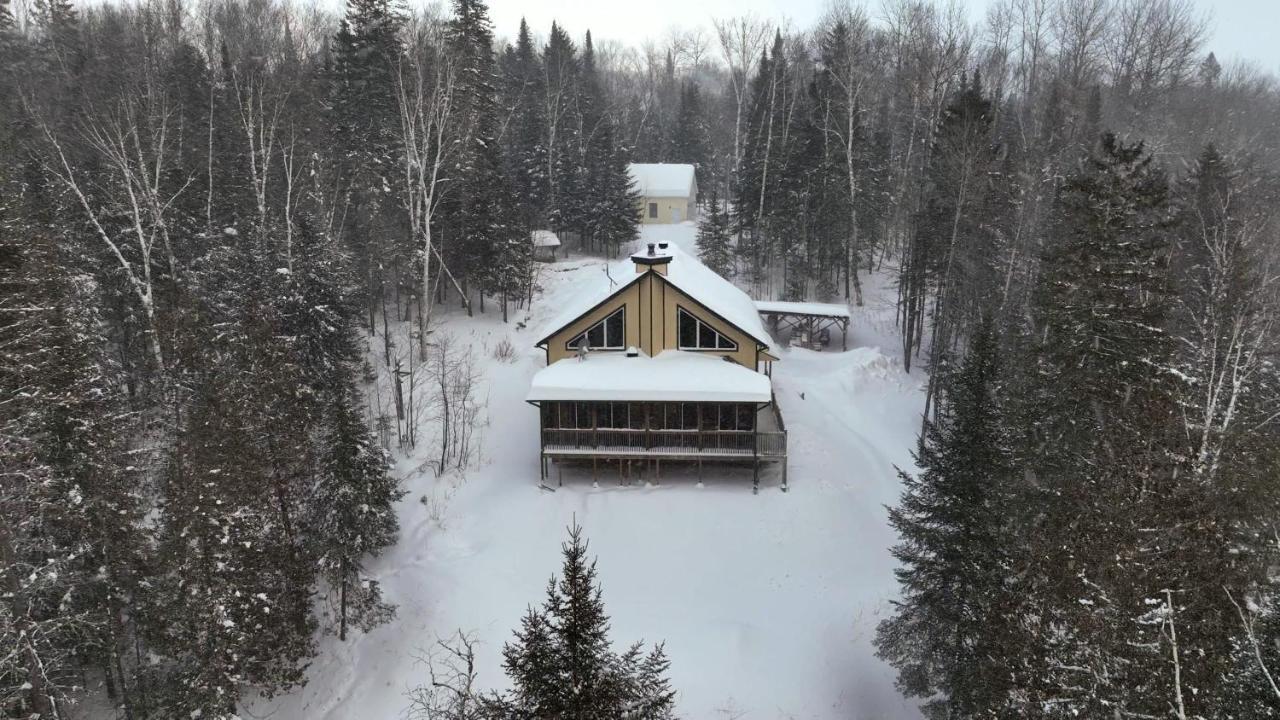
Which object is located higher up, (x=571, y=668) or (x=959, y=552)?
(x=571, y=668)

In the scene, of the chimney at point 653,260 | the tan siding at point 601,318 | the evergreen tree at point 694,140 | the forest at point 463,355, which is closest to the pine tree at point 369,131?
the forest at point 463,355

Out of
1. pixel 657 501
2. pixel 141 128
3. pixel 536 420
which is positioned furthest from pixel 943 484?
pixel 141 128

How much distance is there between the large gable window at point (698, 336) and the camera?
26.1 m

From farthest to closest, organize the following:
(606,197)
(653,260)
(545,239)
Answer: (606,197) < (545,239) < (653,260)

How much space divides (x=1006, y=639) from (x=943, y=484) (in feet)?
12.8

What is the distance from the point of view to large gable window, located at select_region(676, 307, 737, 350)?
1027 inches

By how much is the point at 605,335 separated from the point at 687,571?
9.13 m

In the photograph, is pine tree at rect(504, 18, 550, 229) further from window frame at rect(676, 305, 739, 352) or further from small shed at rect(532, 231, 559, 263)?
window frame at rect(676, 305, 739, 352)

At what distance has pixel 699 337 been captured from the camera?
26266 millimetres

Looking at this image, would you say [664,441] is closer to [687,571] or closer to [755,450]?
[755,450]

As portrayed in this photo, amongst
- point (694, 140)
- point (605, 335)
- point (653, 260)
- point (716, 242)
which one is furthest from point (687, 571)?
point (694, 140)

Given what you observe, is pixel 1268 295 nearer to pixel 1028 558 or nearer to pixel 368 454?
pixel 1028 558

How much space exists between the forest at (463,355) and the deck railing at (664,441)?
4501 millimetres

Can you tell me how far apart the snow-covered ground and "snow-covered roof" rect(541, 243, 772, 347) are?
448 cm
